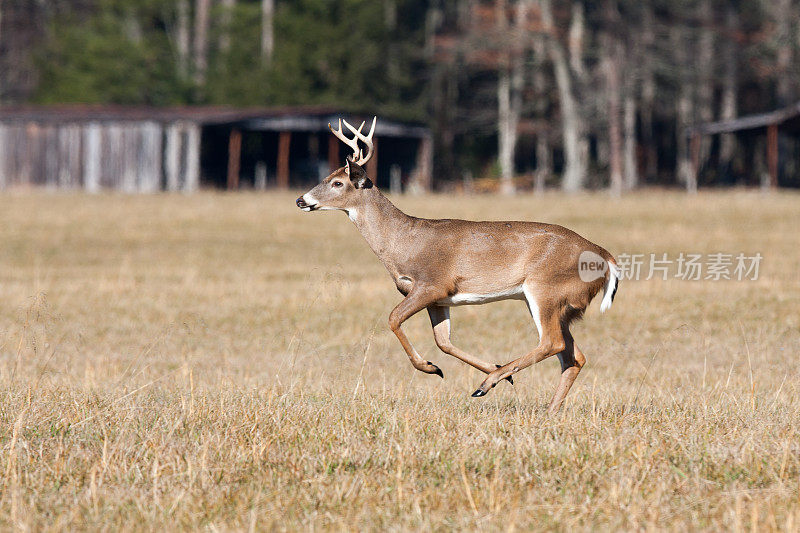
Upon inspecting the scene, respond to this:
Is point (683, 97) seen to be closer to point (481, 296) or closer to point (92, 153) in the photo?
point (92, 153)

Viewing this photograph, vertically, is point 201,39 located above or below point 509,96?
above

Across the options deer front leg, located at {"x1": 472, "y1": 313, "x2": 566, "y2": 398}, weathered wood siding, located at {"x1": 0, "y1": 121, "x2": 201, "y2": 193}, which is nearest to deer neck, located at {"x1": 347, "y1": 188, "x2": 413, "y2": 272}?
deer front leg, located at {"x1": 472, "y1": 313, "x2": 566, "y2": 398}

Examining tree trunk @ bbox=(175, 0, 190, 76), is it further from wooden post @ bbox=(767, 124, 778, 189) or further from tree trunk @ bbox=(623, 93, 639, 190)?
wooden post @ bbox=(767, 124, 778, 189)

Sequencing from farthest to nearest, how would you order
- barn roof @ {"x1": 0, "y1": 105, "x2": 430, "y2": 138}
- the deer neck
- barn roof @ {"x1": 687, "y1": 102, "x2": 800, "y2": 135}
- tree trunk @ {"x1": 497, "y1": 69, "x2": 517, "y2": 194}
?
tree trunk @ {"x1": 497, "y1": 69, "x2": 517, "y2": 194}
barn roof @ {"x1": 687, "y1": 102, "x2": 800, "y2": 135}
barn roof @ {"x1": 0, "y1": 105, "x2": 430, "y2": 138}
the deer neck

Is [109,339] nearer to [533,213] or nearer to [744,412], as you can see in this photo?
[744,412]

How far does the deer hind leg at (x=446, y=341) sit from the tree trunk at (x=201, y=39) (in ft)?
196

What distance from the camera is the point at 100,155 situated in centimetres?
4616

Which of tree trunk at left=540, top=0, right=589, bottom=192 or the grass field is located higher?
tree trunk at left=540, top=0, right=589, bottom=192

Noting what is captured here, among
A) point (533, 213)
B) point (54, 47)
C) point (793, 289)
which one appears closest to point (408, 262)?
point (793, 289)

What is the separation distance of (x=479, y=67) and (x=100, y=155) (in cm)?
2270

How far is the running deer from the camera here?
822 centimetres

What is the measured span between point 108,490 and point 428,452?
1.72 meters

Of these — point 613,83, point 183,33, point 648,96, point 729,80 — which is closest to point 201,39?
point 183,33

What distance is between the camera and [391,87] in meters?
59.5
